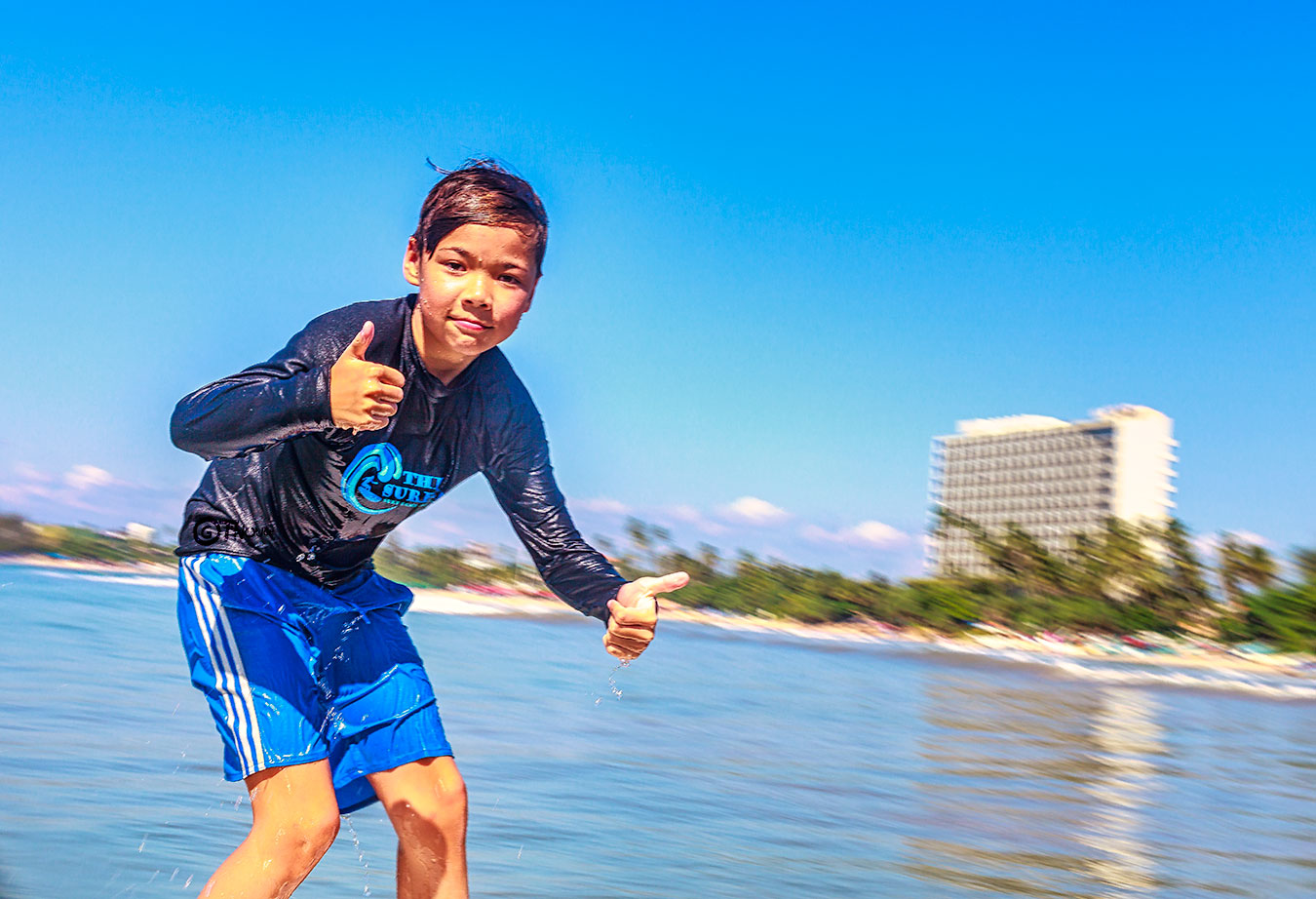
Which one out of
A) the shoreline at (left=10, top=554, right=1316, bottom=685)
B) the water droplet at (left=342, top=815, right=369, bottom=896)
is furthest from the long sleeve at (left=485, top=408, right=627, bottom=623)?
the shoreline at (left=10, top=554, right=1316, bottom=685)

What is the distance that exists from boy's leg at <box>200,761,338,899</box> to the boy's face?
0.84m

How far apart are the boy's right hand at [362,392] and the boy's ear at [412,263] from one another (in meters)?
0.52

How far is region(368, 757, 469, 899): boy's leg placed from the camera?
2428 millimetres

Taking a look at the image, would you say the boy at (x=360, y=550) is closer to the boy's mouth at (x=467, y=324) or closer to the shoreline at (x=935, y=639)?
the boy's mouth at (x=467, y=324)

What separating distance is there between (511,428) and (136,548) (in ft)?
154

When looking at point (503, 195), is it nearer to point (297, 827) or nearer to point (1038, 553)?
point (297, 827)

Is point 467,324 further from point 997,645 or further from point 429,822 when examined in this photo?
point 997,645

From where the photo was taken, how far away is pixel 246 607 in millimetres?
2332

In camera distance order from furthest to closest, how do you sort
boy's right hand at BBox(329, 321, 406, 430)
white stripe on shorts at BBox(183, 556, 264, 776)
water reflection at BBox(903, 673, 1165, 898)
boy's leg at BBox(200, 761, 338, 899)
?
water reflection at BBox(903, 673, 1165, 898) < white stripe on shorts at BBox(183, 556, 264, 776) < boy's leg at BBox(200, 761, 338, 899) < boy's right hand at BBox(329, 321, 406, 430)

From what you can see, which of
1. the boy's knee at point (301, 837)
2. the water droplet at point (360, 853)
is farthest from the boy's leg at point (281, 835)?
the water droplet at point (360, 853)

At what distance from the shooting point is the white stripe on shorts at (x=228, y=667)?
2.22 metres

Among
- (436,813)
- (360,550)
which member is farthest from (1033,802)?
(360,550)

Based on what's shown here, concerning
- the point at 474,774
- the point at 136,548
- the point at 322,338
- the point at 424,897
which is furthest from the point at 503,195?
the point at 136,548

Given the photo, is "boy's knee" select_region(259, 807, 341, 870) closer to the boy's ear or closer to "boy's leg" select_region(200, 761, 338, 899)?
"boy's leg" select_region(200, 761, 338, 899)
